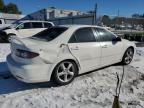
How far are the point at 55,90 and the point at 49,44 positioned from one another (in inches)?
43.1

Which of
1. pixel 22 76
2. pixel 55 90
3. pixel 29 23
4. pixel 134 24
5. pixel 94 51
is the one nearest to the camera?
pixel 22 76

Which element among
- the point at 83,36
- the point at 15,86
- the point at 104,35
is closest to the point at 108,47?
the point at 104,35

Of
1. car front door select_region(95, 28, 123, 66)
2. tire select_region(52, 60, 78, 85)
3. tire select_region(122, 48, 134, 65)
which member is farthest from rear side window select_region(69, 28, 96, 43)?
tire select_region(122, 48, 134, 65)

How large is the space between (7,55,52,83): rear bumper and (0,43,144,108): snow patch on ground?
13.6 inches

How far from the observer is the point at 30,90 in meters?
4.58

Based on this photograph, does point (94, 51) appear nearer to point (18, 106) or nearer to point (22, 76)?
point (22, 76)

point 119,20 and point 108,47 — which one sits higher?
point 119,20

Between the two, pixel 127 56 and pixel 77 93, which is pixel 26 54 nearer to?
pixel 77 93

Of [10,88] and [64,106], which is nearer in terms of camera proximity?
[64,106]

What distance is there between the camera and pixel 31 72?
4.23 m

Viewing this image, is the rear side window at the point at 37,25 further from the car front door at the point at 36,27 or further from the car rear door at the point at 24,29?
the car rear door at the point at 24,29

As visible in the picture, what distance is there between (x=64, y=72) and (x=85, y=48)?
0.86 m

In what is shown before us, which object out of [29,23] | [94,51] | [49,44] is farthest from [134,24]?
[49,44]

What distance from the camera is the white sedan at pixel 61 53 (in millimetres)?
Answer: 4277
